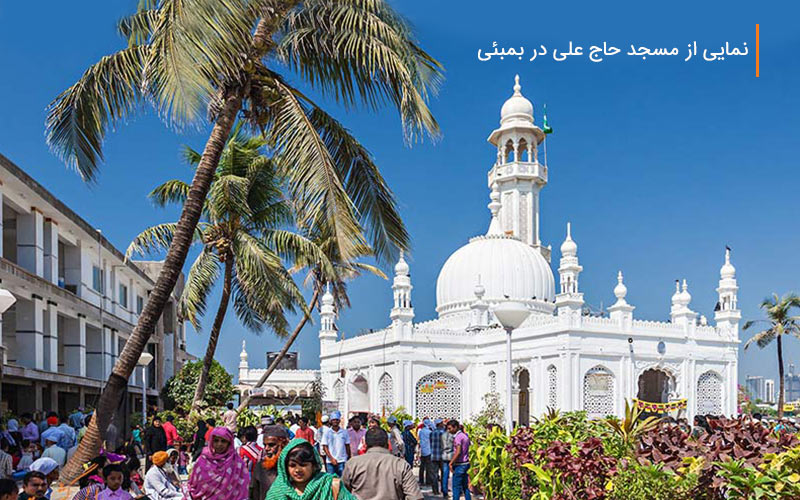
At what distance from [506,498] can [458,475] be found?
135 centimetres

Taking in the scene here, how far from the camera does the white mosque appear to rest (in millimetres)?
30812

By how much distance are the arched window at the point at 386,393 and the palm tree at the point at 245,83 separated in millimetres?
23354

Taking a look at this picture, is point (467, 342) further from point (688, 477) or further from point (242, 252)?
point (688, 477)

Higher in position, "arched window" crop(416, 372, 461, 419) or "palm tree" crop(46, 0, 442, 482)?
"palm tree" crop(46, 0, 442, 482)

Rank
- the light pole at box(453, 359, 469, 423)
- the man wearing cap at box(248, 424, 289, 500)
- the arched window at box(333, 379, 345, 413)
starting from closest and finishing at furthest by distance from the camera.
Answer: the man wearing cap at box(248, 424, 289, 500), the light pole at box(453, 359, 469, 423), the arched window at box(333, 379, 345, 413)

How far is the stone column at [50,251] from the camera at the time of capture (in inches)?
864

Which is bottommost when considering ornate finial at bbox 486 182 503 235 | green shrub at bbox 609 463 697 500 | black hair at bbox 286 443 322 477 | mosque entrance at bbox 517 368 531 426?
mosque entrance at bbox 517 368 531 426

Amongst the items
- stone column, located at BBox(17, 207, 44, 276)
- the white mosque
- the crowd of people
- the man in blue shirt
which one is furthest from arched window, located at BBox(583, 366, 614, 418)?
the crowd of people

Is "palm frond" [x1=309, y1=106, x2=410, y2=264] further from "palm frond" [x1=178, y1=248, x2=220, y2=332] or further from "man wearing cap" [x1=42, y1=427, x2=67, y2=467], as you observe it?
"palm frond" [x1=178, y1=248, x2=220, y2=332]

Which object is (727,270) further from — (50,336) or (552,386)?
(50,336)

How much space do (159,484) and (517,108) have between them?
43.8m

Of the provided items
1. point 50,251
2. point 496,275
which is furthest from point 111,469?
point 496,275

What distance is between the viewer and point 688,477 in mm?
7789

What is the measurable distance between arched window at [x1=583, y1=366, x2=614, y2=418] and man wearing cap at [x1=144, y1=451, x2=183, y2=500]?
2432 centimetres
